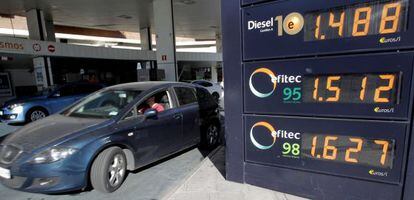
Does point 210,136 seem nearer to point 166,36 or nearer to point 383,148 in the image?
point 383,148

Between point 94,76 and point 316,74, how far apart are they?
22.4 metres

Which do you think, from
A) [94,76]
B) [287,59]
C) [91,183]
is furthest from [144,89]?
[94,76]

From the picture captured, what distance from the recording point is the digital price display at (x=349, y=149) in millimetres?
2261

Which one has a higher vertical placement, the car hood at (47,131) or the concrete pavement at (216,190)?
the car hood at (47,131)

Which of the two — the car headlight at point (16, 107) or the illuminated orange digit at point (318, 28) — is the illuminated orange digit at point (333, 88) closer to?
the illuminated orange digit at point (318, 28)

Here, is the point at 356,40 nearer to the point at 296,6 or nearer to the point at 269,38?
the point at 296,6

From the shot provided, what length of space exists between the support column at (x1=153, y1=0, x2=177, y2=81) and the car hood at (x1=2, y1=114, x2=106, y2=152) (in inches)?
366

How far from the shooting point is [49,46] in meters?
13.5

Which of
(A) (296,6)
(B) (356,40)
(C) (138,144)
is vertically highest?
(A) (296,6)

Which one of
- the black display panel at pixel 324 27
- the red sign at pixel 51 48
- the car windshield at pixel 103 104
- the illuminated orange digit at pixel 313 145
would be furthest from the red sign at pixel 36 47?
the illuminated orange digit at pixel 313 145

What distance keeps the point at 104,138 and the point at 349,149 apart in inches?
116

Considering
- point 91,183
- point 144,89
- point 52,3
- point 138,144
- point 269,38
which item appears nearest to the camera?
point 269,38

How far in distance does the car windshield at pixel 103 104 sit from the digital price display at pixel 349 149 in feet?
8.98

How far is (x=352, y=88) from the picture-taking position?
2332 millimetres
